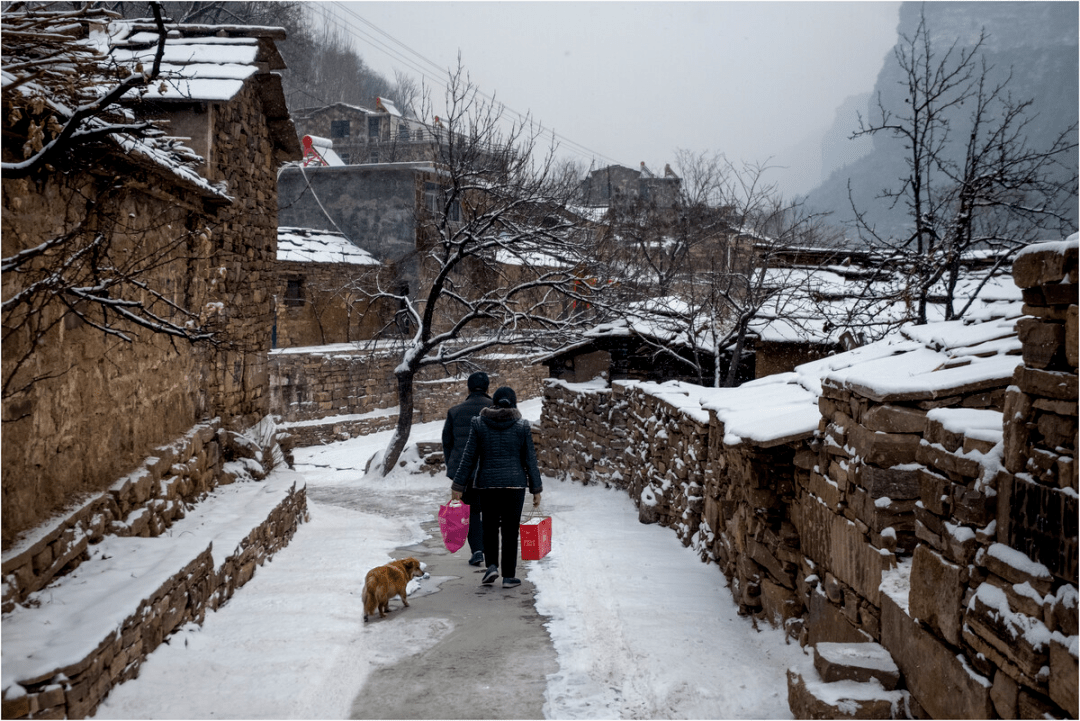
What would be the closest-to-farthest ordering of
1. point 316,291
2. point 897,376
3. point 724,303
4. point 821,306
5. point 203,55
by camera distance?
point 897,376, point 203,55, point 821,306, point 724,303, point 316,291

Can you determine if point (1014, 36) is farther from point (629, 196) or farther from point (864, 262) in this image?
point (864, 262)

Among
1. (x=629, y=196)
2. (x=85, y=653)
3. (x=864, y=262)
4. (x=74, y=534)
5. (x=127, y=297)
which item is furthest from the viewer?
(x=629, y=196)

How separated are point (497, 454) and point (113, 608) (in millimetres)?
2626

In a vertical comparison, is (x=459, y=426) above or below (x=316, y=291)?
below

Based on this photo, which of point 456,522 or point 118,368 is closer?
point 118,368

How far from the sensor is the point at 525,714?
11.6 feet

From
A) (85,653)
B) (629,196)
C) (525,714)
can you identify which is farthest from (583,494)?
(629,196)

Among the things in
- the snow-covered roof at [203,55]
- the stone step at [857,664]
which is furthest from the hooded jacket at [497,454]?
the snow-covered roof at [203,55]

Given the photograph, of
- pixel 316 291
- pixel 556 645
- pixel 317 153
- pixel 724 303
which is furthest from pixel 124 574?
pixel 317 153

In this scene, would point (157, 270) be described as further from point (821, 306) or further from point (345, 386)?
point (345, 386)

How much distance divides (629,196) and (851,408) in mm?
30394

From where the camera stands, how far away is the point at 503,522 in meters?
Result: 5.62

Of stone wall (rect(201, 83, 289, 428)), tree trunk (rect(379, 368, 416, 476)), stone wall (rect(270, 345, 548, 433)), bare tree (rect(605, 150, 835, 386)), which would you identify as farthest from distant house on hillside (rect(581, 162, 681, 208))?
stone wall (rect(201, 83, 289, 428))

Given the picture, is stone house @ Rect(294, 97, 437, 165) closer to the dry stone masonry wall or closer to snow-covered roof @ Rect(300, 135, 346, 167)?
snow-covered roof @ Rect(300, 135, 346, 167)
